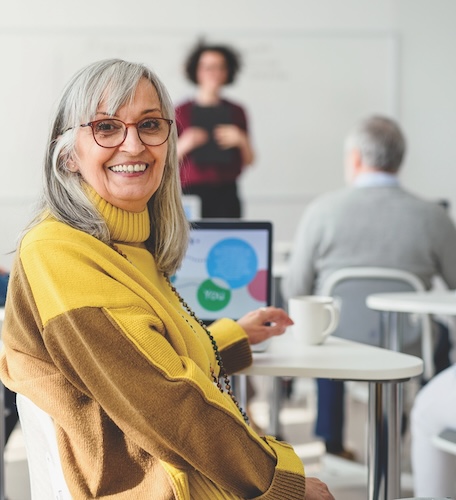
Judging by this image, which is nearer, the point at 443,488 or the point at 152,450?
the point at 152,450

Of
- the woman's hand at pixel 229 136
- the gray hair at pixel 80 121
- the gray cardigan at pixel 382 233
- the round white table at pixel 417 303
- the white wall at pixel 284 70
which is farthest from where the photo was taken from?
the white wall at pixel 284 70

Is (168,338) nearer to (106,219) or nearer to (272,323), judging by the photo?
(106,219)

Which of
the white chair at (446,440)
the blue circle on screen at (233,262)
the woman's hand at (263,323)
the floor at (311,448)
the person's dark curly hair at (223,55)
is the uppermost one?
the person's dark curly hair at (223,55)

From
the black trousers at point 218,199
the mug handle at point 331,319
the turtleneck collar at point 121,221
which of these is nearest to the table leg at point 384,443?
the mug handle at point 331,319

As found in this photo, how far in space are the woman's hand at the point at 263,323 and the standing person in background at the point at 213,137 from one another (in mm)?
3042

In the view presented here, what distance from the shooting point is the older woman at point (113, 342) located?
1.11 metres

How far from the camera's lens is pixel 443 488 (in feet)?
6.75

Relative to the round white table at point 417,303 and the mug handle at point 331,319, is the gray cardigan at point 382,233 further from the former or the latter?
the mug handle at point 331,319

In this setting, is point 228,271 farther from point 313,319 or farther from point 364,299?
point 364,299

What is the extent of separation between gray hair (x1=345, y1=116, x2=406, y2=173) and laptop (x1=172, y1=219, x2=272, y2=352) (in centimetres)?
124

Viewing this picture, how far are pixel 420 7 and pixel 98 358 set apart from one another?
502cm

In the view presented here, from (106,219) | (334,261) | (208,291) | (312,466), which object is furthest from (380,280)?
(106,219)

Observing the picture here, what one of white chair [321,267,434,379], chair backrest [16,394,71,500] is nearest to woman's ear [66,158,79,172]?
chair backrest [16,394,71,500]

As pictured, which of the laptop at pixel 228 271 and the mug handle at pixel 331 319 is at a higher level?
the laptop at pixel 228 271
